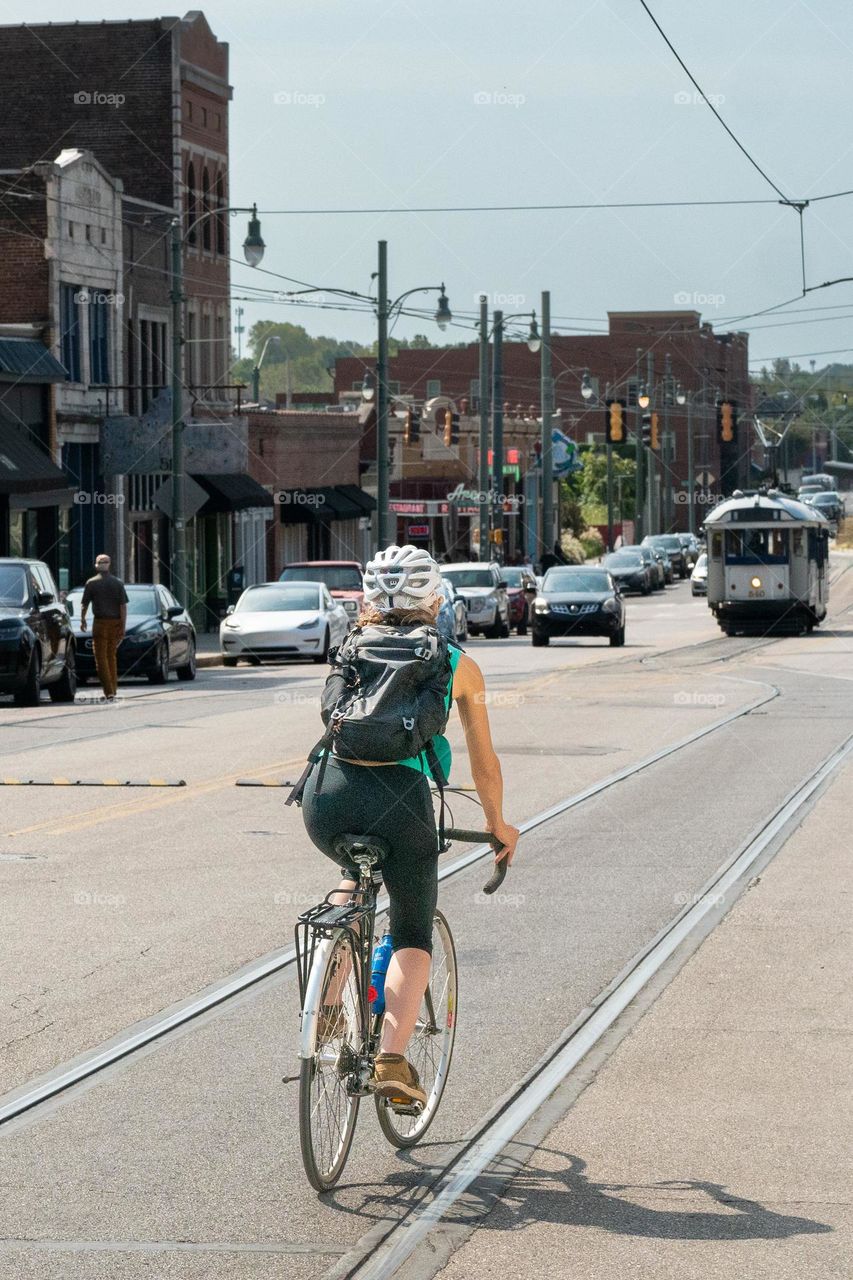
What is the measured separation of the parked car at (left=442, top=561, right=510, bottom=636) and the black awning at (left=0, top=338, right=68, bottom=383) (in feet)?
32.4

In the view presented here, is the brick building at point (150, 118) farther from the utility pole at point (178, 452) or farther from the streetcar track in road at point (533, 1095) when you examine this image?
the streetcar track in road at point (533, 1095)

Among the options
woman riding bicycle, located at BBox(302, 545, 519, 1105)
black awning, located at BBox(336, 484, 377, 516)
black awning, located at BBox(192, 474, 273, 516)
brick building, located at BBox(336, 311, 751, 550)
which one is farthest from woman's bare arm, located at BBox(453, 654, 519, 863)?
brick building, located at BBox(336, 311, 751, 550)

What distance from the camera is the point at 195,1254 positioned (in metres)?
5.34

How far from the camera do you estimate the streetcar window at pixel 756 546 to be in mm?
45281

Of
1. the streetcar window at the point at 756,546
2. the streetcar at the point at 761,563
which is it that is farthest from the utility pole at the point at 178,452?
the streetcar window at the point at 756,546

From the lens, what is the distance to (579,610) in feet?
134

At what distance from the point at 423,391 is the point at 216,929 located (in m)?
131

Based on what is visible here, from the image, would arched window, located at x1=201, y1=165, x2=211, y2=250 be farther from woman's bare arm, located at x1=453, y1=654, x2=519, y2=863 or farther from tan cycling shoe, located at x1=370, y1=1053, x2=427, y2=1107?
tan cycling shoe, located at x1=370, y1=1053, x2=427, y2=1107

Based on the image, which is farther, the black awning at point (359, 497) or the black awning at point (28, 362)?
the black awning at point (359, 497)

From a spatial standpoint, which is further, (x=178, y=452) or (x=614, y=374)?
(x=614, y=374)

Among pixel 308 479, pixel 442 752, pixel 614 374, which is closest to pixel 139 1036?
pixel 442 752

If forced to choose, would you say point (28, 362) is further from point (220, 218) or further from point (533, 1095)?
point (533, 1095)

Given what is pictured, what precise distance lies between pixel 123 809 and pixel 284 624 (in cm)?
2140

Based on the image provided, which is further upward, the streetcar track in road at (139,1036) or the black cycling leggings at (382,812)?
the black cycling leggings at (382,812)
